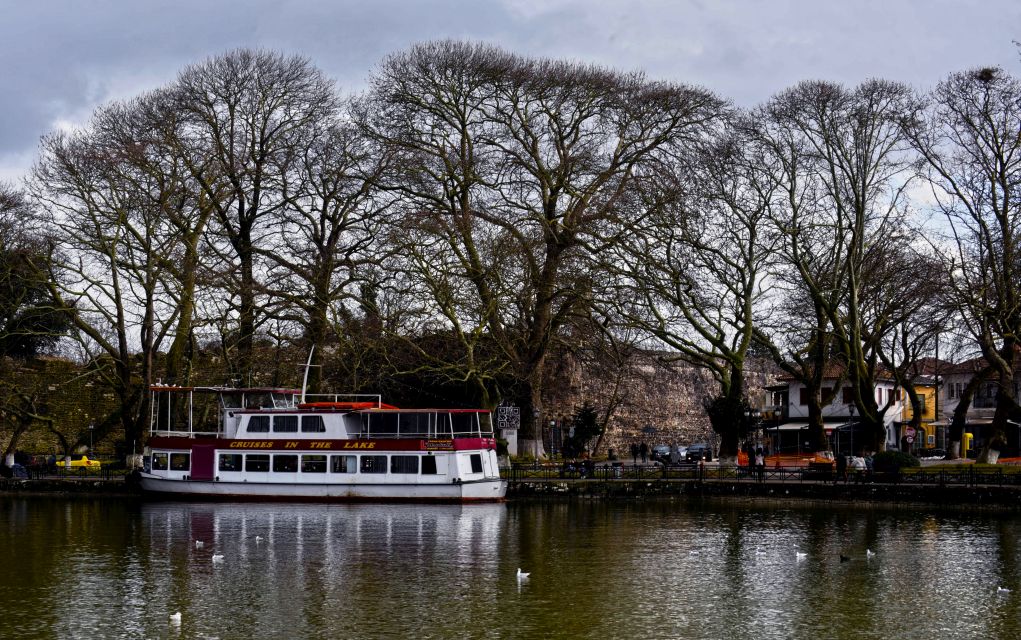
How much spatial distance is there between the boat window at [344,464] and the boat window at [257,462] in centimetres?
257

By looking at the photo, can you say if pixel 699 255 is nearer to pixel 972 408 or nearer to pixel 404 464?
pixel 404 464

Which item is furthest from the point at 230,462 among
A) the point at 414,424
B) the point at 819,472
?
the point at 819,472

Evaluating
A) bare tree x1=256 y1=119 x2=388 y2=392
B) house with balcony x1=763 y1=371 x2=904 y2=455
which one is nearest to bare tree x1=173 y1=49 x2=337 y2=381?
bare tree x1=256 y1=119 x2=388 y2=392

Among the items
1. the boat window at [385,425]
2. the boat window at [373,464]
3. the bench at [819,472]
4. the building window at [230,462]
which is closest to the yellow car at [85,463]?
the building window at [230,462]

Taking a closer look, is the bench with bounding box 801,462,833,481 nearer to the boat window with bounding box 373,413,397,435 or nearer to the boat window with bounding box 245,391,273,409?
the boat window with bounding box 373,413,397,435

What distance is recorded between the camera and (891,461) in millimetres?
49406

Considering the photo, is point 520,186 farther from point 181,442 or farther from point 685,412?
point 685,412

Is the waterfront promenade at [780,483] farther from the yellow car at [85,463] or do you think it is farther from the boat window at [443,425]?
the yellow car at [85,463]

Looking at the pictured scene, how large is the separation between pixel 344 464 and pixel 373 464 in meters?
1.09

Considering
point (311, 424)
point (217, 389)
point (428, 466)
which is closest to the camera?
point (428, 466)

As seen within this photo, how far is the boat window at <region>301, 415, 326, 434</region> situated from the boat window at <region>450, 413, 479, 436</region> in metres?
4.96

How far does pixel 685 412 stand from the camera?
92500 millimetres

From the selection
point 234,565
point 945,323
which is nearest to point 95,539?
point 234,565

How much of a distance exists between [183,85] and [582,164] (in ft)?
54.4
